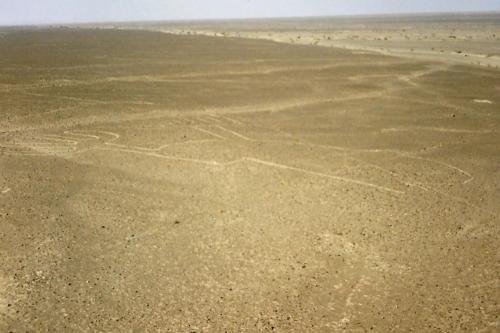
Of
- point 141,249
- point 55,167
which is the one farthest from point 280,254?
point 55,167

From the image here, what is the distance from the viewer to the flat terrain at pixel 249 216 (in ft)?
19.3

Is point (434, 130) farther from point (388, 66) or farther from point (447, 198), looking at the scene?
point (388, 66)

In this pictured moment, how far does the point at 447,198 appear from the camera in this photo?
912 centimetres

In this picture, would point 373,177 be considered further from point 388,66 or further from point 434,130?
point 388,66

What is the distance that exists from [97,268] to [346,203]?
450 centimetres

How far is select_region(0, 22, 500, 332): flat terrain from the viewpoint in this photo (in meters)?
5.88

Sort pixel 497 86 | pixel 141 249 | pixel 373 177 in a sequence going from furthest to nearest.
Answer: pixel 497 86 < pixel 373 177 < pixel 141 249

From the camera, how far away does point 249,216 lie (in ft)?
27.5

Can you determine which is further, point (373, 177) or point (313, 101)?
point (313, 101)

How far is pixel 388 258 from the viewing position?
7.03 m

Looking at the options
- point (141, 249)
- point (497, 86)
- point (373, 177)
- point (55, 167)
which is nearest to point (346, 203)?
point (373, 177)

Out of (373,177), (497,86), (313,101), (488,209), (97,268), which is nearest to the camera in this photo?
(97,268)

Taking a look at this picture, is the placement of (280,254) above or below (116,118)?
below

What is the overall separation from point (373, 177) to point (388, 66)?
66.1ft
